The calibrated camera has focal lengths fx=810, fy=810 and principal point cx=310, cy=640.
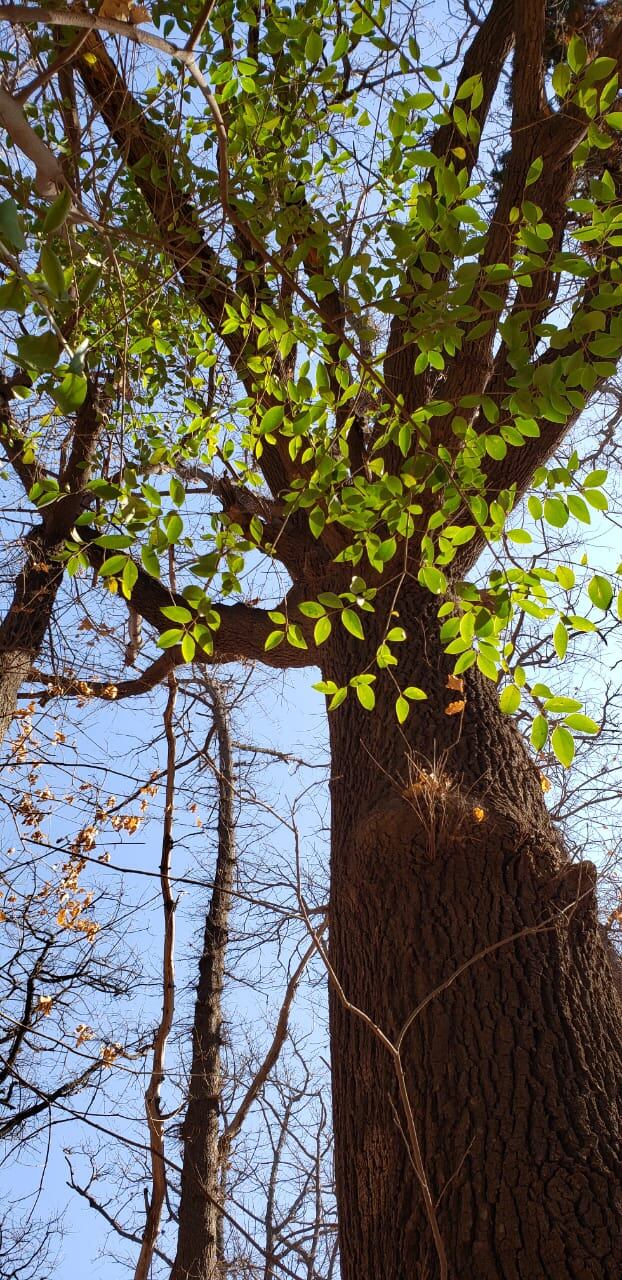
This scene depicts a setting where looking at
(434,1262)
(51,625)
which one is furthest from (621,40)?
(434,1262)

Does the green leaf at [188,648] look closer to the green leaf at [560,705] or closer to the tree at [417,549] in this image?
the tree at [417,549]

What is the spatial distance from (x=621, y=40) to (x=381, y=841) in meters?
2.93

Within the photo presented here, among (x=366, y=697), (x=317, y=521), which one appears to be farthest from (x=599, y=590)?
(x=317, y=521)

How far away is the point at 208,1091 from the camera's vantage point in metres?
5.00

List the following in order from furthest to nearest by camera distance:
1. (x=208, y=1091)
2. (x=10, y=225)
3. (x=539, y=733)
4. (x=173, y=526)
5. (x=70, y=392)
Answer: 1. (x=208, y=1091)
2. (x=173, y=526)
3. (x=539, y=733)
4. (x=70, y=392)
5. (x=10, y=225)

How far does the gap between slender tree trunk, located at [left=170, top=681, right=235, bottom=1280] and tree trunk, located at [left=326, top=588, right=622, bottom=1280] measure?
1.58 meters

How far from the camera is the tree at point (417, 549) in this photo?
143 cm

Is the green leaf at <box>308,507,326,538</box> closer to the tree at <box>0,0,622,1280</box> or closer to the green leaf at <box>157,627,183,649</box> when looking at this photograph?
the tree at <box>0,0,622,1280</box>

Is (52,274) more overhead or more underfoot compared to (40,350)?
more overhead

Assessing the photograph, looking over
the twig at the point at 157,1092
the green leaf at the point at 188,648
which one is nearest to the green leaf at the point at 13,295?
the green leaf at the point at 188,648

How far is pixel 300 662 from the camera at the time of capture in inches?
147

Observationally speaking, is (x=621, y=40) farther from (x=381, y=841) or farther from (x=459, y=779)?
(x=381, y=841)

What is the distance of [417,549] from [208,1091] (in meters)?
3.90

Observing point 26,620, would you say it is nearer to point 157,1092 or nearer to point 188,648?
point 157,1092
